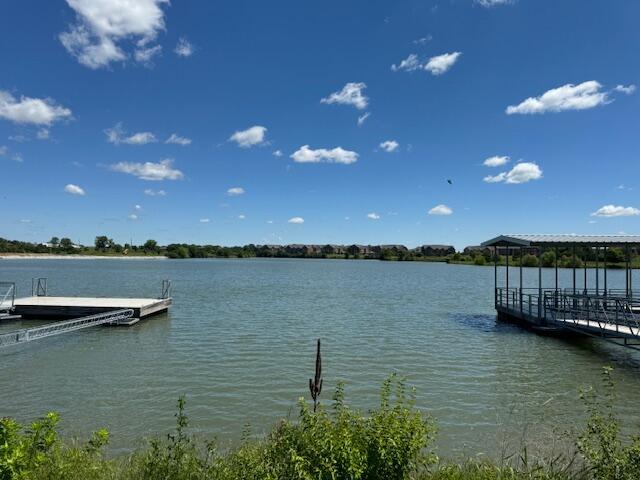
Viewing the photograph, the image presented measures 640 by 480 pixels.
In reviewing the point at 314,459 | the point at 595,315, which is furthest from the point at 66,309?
the point at 595,315

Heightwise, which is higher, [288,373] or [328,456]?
[328,456]

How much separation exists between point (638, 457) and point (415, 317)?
70.3 feet

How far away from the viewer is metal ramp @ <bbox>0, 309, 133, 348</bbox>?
1549cm

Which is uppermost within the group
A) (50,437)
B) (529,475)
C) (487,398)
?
(50,437)

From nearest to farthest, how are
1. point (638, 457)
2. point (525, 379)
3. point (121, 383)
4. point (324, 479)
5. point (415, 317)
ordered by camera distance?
point (324, 479)
point (638, 457)
point (121, 383)
point (525, 379)
point (415, 317)

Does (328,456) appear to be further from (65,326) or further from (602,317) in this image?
(65,326)

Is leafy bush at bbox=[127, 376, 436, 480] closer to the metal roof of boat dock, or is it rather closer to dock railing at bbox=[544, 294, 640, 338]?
dock railing at bbox=[544, 294, 640, 338]

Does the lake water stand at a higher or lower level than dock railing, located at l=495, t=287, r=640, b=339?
lower

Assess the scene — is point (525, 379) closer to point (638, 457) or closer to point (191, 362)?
point (638, 457)

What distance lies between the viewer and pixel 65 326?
20.1 m

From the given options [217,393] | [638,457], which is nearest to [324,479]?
[638,457]

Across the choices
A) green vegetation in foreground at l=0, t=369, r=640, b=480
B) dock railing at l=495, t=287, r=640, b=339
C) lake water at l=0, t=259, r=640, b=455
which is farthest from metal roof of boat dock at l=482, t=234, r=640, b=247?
green vegetation in foreground at l=0, t=369, r=640, b=480

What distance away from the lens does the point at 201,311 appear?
88.9 feet

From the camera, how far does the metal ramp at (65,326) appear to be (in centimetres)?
1549
